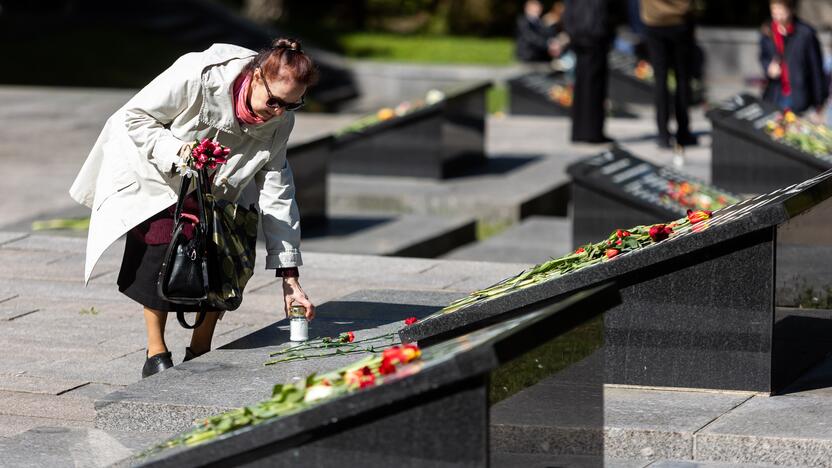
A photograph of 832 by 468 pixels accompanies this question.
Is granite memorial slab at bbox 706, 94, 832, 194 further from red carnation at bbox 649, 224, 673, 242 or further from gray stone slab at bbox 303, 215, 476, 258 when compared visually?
red carnation at bbox 649, 224, 673, 242

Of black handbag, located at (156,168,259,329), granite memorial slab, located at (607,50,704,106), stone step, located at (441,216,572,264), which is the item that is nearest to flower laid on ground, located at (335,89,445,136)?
stone step, located at (441,216,572,264)

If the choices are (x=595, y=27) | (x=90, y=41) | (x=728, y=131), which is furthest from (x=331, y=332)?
(x=90, y=41)

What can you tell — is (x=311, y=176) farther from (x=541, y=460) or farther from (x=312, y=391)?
(x=541, y=460)

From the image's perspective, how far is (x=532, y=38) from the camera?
65.7 ft

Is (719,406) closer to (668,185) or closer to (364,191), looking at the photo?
(668,185)

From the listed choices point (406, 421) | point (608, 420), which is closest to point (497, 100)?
point (608, 420)

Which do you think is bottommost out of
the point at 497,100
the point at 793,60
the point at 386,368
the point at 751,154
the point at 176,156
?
the point at 497,100

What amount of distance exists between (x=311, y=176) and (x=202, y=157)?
5041mm

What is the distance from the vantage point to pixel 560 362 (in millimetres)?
3672

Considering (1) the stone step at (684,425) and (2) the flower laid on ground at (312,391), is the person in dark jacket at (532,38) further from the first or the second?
(2) the flower laid on ground at (312,391)

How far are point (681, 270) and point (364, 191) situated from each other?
6445mm

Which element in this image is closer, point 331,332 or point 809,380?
point 809,380

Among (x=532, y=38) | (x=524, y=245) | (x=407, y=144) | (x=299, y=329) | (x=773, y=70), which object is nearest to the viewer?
(x=299, y=329)

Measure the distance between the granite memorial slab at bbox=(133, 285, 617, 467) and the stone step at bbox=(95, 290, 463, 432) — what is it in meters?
1.12
